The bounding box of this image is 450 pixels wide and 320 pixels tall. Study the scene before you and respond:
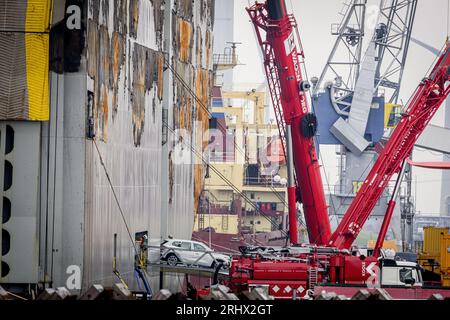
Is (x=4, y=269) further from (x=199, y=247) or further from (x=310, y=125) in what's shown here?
(x=199, y=247)

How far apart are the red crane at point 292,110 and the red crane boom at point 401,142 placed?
637 mm

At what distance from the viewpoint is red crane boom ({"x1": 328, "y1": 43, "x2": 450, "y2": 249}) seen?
28.4m

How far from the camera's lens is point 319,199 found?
29.1 m

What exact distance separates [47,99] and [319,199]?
37.6 ft

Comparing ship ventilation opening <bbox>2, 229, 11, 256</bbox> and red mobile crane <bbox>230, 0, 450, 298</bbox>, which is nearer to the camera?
ship ventilation opening <bbox>2, 229, 11, 256</bbox>

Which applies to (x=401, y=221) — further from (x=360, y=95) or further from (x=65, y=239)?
(x=65, y=239)

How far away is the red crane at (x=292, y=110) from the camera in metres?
28.3

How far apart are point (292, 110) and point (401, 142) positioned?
114 inches

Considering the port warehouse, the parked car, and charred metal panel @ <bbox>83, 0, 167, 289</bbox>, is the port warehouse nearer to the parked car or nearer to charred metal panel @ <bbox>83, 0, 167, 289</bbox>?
charred metal panel @ <bbox>83, 0, 167, 289</bbox>

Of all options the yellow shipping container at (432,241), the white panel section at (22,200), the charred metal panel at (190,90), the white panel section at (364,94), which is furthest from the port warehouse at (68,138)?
the white panel section at (364,94)

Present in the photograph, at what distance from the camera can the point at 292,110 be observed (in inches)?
1134

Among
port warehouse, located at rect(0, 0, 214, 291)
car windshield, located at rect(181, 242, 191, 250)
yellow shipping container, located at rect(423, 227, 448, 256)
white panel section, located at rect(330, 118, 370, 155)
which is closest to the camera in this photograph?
port warehouse, located at rect(0, 0, 214, 291)

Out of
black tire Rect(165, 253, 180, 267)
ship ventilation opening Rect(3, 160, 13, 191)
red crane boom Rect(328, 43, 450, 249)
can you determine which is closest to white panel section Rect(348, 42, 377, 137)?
red crane boom Rect(328, 43, 450, 249)

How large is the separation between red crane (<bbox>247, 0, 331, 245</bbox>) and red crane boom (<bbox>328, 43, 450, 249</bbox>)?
0.64m
